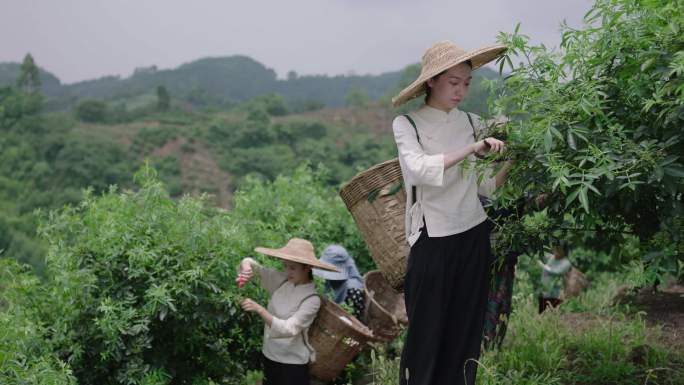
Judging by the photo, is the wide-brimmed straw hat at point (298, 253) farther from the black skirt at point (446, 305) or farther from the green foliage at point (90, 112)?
the green foliage at point (90, 112)

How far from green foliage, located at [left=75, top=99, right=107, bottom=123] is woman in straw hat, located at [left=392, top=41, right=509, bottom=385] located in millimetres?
56730

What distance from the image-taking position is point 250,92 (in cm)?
9756

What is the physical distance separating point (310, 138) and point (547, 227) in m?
45.4

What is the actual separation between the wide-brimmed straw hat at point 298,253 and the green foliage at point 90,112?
5549cm

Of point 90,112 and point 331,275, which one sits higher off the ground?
point 331,275

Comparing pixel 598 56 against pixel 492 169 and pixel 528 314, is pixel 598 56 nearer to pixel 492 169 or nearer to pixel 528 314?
pixel 492 169

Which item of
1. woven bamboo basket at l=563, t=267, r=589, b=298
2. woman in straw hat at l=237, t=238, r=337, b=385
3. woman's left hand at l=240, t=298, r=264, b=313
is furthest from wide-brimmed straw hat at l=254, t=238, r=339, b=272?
woven bamboo basket at l=563, t=267, r=589, b=298

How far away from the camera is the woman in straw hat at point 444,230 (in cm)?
297

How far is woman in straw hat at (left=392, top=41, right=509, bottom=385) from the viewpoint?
2975 mm

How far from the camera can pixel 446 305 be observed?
10.1ft

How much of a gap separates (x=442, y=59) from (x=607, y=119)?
77 cm

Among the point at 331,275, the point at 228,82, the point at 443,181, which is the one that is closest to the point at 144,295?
the point at 331,275

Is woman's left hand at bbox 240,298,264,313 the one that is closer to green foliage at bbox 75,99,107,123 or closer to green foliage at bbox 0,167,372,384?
green foliage at bbox 0,167,372,384

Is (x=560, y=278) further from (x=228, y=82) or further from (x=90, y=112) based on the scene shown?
(x=228, y=82)
